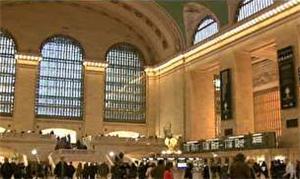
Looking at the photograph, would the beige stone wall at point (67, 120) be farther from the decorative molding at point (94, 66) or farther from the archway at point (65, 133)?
the archway at point (65, 133)

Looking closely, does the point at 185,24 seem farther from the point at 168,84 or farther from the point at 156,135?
the point at 156,135

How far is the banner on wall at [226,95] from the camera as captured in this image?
96.9ft

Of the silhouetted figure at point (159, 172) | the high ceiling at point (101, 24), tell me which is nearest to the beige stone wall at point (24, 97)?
the high ceiling at point (101, 24)

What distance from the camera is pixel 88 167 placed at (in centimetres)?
1950

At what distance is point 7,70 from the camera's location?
36750mm

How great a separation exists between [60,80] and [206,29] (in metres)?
13.2

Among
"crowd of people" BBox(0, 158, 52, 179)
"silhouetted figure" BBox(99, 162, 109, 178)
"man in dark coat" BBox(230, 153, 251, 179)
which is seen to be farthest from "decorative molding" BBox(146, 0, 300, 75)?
"man in dark coat" BBox(230, 153, 251, 179)

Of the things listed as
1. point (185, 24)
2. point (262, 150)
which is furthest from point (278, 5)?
point (185, 24)

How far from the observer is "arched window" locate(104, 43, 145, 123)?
39781 mm

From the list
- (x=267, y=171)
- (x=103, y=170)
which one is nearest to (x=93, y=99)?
(x=103, y=170)

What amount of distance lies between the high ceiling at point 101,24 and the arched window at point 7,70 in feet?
2.23

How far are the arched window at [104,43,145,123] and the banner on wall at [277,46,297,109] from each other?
17467 mm

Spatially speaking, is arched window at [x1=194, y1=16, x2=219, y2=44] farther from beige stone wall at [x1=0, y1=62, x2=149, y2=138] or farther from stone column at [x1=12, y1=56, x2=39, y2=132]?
stone column at [x1=12, y1=56, x2=39, y2=132]

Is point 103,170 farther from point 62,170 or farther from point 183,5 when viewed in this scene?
point 183,5
